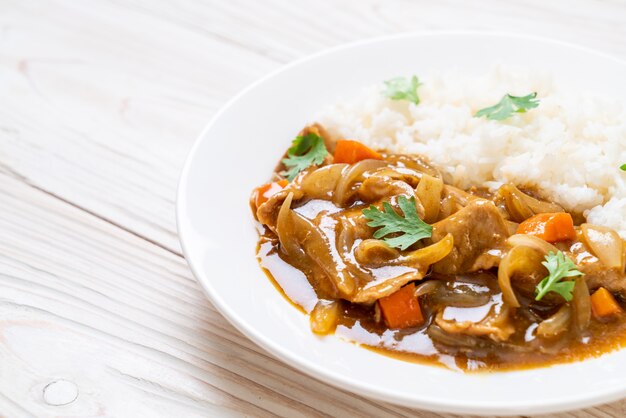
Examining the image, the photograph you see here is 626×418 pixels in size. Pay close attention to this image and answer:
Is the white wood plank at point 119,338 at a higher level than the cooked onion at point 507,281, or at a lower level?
lower

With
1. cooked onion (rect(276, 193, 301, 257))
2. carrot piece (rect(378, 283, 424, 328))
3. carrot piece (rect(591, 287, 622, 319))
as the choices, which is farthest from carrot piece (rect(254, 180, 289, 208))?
carrot piece (rect(591, 287, 622, 319))

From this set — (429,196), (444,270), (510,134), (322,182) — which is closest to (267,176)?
(322,182)

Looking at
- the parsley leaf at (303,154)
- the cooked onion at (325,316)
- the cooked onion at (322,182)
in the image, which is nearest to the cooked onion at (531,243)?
the cooked onion at (325,316)

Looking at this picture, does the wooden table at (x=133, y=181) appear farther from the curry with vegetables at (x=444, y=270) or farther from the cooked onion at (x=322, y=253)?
the cooked onion at (x=322, y=253)

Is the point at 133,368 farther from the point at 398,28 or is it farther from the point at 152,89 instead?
the point at 398,28

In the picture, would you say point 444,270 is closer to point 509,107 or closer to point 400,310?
point 400,310

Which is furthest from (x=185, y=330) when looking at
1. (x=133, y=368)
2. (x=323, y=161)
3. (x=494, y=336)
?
(x=494, y=336)

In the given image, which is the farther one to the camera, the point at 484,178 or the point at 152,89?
the point at 152,89
